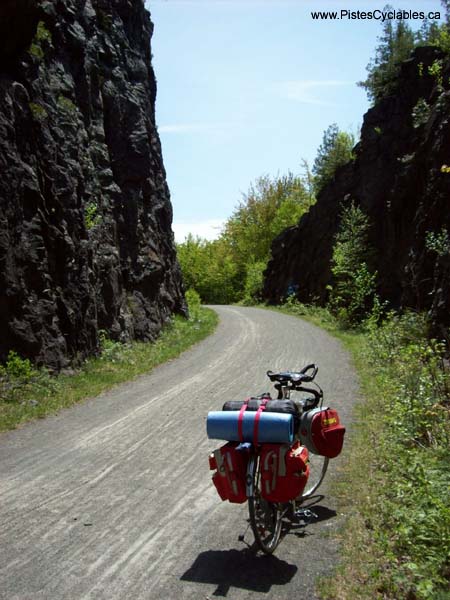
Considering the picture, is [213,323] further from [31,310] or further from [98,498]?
[98,498]

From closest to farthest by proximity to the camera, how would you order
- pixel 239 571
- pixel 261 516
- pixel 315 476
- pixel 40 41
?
1. pixel 239 571
2. pixel 261 516
3. pixel 315 476
4. pixel 40 41

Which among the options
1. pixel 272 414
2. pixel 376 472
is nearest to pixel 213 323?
pixel 376 472

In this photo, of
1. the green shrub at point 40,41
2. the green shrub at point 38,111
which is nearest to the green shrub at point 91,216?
the green shrub at point 38,111

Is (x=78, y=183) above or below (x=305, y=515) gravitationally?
above

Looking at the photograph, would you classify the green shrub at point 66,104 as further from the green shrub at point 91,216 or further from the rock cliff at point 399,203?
the rock cliff at point 399,203

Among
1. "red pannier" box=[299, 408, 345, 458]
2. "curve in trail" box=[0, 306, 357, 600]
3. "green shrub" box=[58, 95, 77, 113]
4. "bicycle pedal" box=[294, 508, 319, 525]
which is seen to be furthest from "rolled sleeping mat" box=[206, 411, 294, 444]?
"green shrub" box=[58, 95, 77, 113]

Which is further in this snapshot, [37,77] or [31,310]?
[37,77]

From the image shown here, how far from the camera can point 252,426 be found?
484 cm

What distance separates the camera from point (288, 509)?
575 centimetres

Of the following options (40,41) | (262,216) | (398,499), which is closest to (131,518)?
(398,499)

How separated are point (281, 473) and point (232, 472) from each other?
42 cm

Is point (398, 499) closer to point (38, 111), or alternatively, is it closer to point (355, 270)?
point (38, 111)

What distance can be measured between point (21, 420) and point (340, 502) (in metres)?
6.25

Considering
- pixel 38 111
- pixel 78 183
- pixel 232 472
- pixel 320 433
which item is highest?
pixel 38 111
